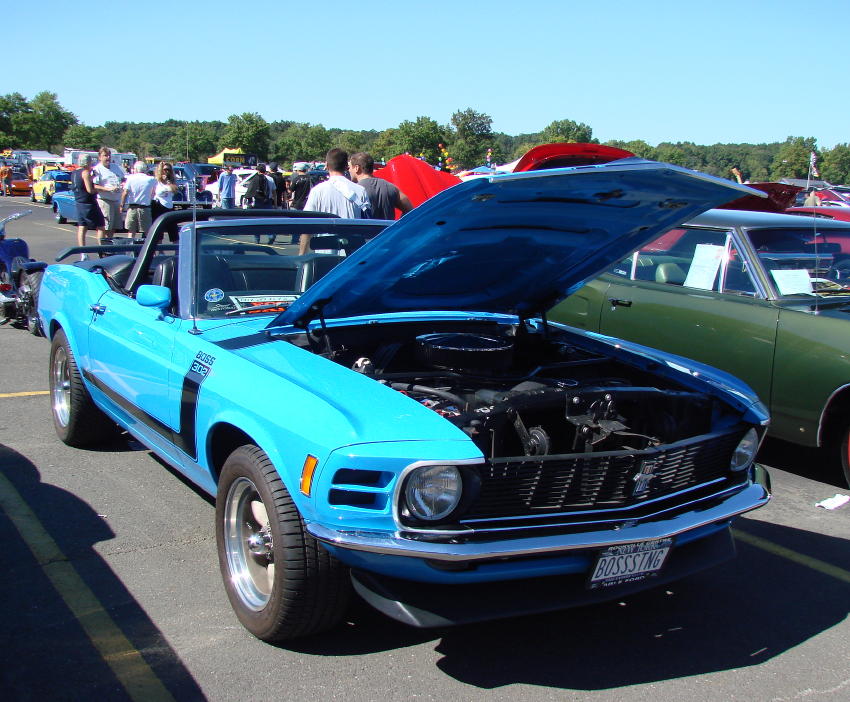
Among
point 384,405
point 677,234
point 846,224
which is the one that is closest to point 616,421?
point 384,405

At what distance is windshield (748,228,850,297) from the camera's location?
558cm

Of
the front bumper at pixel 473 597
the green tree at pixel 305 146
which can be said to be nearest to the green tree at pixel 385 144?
the green tree at pixel 305 146

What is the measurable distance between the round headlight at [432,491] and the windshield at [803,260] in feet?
12.3

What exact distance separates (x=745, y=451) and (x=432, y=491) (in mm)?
1494

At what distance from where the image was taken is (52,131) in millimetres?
90250

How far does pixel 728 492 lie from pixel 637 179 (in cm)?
130

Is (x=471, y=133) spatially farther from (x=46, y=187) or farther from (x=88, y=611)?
(x=88, y=611)

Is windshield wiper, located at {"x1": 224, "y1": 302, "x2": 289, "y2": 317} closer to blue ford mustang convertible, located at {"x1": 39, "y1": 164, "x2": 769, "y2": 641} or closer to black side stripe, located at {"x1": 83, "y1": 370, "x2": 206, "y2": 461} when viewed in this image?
blue ford mustang convertible, located at {"x1": 39, "y1": 164, "x2": 769, "y2": 641}

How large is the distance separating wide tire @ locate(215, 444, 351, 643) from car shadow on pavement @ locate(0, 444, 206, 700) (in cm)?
33

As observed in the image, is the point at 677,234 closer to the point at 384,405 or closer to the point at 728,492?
the point at 728,492

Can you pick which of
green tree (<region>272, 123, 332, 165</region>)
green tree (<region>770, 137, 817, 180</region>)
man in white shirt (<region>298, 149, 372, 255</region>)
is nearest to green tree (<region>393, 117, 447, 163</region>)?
green tree (<region>272, 123, 332, 165</region>)

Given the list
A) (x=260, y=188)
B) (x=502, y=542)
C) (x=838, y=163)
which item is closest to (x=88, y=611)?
(x=502, y=542)

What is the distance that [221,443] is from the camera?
11.5 feet

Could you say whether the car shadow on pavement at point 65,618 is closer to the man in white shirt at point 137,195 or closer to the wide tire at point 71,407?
the wide tire at point 71,407
